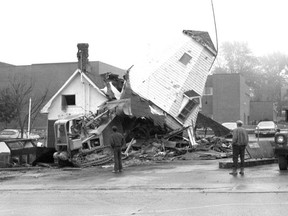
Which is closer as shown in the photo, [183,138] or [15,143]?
[15,143]

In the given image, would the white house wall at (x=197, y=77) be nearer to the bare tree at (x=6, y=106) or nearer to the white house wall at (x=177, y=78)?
the white house wall at (x=177, y=78)

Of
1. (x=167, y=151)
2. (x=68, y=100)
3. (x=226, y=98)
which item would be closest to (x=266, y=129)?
(x=226, y=98)

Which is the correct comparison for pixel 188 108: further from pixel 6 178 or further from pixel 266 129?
pixel 266 129

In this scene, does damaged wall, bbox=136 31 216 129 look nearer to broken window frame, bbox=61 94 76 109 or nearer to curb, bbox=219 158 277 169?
broken window frame, bbox=61 94 76 109

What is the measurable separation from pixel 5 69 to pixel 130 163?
40.7 metres

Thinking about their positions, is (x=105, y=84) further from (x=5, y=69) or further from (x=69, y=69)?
(x=5, y=69)

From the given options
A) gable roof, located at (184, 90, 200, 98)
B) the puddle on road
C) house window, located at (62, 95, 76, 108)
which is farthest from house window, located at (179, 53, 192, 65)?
the puddle on road

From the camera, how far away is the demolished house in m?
20.9

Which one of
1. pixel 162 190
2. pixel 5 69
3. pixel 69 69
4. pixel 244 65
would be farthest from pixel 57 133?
pixel 244 65

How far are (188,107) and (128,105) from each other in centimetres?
590

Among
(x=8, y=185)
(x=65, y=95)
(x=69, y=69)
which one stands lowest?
→ (x=8, y=185)

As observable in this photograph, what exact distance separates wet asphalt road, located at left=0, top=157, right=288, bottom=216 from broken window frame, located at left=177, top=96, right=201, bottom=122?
403 inches

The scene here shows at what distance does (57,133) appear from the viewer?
808 inches

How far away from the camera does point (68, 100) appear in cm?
2972
